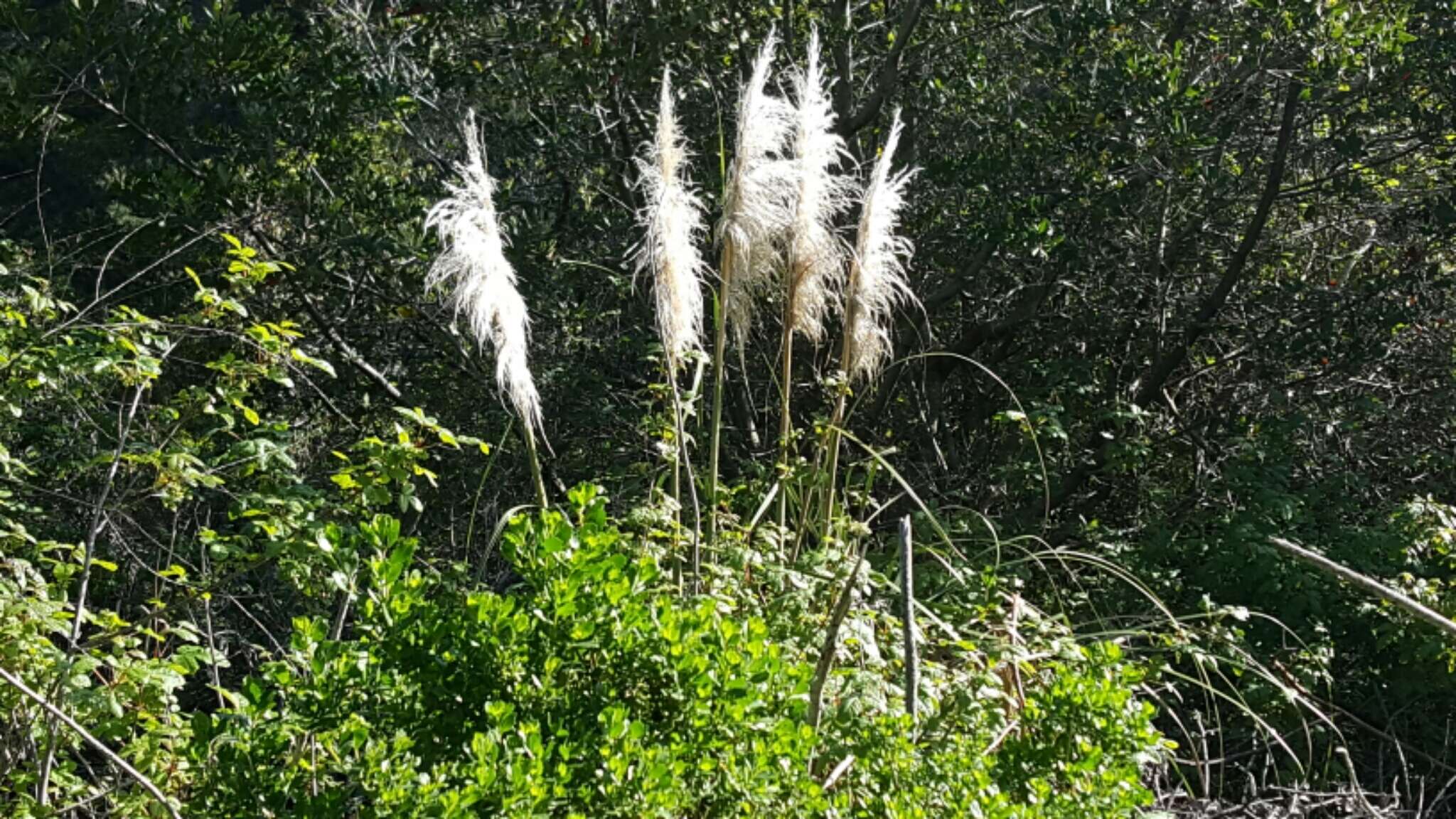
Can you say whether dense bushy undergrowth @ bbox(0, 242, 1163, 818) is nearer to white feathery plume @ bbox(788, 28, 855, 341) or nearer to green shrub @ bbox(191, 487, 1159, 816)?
green shrub @ bbox(191, 487, 1159, 816)

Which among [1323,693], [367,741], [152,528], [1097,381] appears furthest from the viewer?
[1097,381]

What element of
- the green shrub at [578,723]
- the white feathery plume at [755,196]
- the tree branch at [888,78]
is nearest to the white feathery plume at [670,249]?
the white feathery plume at [755,196]

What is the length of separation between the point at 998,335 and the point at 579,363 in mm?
1944

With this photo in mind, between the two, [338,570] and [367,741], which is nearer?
[367,741]

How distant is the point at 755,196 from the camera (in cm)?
353

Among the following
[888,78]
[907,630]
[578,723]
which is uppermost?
[888,78]

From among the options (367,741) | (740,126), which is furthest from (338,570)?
(740,126)

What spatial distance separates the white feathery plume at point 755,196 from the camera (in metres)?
3.50

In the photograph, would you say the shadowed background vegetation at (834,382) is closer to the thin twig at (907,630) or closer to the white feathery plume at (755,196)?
the thin twig at (907,630)

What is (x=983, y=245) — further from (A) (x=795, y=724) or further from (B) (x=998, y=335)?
(A) (x=795, y=724)

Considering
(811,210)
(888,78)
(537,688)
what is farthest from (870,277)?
(888,78)

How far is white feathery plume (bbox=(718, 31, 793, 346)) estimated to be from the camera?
350 cm

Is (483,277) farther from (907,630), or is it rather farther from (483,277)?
(907,630)

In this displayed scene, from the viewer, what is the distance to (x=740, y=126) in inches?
137
